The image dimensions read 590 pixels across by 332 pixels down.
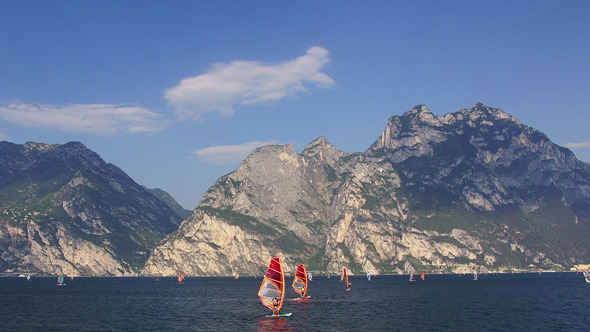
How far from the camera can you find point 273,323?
311 feet

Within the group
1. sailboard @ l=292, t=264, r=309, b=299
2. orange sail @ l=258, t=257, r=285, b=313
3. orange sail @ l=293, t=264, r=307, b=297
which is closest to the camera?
orange sail @ l=258, t=257, r=285, b=313

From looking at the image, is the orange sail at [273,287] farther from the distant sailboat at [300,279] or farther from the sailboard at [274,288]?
the distant sailboat at [300,279]

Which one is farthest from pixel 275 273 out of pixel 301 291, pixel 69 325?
pixel 301 291

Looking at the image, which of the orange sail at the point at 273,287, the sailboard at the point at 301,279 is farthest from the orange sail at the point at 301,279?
the orange sail at the point at 273,287

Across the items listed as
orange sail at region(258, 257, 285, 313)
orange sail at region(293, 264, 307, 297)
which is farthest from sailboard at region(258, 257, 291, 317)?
orange sail at region(293, 264, 307, 297)

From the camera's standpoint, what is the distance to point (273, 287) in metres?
104

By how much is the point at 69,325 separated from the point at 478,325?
7222cm

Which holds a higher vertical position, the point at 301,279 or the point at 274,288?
the point at 274,288

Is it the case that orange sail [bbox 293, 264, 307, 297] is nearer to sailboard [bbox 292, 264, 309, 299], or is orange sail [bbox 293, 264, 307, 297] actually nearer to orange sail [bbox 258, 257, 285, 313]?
sailboard [bbox 292, 264, 309, 299]

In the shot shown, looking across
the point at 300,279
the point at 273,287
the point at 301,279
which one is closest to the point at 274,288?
the point at 273,287

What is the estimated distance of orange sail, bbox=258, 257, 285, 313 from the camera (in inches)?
4060

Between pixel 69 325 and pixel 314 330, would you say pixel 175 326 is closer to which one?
pixel 69 325

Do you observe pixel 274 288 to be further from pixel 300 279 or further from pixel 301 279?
pixel 300 279

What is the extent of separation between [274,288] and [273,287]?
368 mm
